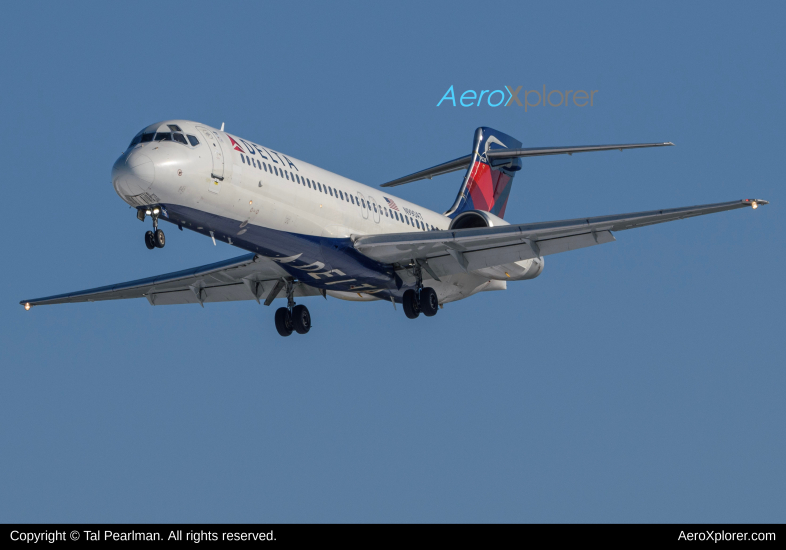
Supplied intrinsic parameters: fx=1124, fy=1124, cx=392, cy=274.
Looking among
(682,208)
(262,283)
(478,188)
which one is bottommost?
(682,208)

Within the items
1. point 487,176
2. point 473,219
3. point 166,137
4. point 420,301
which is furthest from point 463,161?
point 166,137

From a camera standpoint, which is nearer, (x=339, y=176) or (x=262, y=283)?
(x=339, y=176)

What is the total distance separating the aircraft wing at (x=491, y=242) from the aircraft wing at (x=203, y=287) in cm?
286

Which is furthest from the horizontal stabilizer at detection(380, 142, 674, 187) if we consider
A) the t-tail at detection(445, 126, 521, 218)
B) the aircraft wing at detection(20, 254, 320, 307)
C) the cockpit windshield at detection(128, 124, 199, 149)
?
the cockpit windshield at detection(128, 124, 199, 149)

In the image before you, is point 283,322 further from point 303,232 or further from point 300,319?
point 303,232

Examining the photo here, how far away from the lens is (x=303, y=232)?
25016 mm

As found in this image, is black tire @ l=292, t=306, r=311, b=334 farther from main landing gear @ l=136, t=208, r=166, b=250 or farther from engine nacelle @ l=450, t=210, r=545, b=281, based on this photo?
main landing gear @ l=136, t=208, r=166, b=250

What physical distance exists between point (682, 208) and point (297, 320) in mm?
9905

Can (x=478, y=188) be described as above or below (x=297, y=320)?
above

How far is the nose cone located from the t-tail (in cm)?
1214

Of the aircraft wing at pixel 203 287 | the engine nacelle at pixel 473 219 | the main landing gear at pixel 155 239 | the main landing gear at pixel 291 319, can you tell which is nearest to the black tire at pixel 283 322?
the main landing gear at pixel 291 319

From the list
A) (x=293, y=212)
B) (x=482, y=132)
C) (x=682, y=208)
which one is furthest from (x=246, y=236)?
(x=482, y=132)

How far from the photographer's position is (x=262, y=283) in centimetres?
2894

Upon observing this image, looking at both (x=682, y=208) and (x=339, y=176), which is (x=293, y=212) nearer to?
(x=339, y=176)
